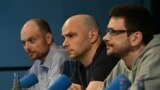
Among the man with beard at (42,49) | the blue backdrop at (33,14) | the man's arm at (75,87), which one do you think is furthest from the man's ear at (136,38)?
the blue backdrop at (33,14)

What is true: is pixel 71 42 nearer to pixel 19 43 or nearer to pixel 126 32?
pixel 126 32

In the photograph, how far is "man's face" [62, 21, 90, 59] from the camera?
7.74ft

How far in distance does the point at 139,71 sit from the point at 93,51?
0.76 meters

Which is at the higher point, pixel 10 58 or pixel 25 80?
pixel 25 80

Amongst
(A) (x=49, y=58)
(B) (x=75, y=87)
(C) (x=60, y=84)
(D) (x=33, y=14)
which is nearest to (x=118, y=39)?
(C) (x=60, y=84)

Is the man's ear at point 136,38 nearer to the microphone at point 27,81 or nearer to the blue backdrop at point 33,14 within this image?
the microphone at point 27,81

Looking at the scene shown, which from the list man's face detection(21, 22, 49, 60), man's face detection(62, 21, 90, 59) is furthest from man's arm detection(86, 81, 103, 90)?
man's face detection(21, 22, 49, 60)

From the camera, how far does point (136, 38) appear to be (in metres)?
1.82

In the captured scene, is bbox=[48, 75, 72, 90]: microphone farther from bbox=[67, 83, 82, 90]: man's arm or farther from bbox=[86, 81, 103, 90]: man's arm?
bbox=[67, 83, 82, 90]: man's arm

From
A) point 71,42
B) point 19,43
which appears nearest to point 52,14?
point 19,43

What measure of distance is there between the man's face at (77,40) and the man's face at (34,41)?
0.53 m

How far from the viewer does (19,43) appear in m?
3.94

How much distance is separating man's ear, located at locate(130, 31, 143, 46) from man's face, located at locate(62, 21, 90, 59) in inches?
→ 21.9

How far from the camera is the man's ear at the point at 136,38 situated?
1.82m
